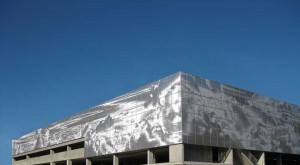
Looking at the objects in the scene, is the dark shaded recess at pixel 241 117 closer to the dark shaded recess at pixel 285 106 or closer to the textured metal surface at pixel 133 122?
the dark shaded recess at pixel 285 106

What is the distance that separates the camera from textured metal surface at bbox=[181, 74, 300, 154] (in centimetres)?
3566

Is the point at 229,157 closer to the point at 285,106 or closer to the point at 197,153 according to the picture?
the point at 197,153

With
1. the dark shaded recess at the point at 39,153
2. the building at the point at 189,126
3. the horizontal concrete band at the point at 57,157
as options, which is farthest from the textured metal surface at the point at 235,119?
the dark shaded recess at the point at 39,153

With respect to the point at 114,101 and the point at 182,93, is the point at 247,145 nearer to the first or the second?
the point at 182,93

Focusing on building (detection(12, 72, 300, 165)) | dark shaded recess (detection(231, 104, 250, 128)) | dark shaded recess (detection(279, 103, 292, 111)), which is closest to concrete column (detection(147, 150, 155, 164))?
building (detection(12, 72, 300, 165))

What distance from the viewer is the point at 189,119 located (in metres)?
35.0

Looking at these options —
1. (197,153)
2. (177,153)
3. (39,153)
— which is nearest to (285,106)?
(197,153)

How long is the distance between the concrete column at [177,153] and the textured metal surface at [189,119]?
0.50 meters

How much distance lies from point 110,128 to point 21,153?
31432 mm

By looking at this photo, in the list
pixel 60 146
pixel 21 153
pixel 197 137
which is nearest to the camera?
pixel 197 137

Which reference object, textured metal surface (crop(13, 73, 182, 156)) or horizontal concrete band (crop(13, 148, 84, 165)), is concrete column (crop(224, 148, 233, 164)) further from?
horizontal concrete band (crop(13, 148, 84, 165))

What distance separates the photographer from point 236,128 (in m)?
39.7

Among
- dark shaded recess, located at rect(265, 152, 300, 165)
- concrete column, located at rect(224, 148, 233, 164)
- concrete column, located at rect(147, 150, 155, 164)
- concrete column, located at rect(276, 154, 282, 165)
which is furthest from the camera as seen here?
dark shaded recess, located at rect(265, 152, 300, 165)

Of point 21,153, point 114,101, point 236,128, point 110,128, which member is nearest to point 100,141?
point 110,128
